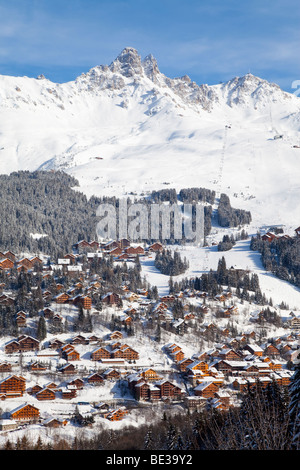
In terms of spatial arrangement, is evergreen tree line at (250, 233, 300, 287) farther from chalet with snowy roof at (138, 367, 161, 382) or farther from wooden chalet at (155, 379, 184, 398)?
wooden chalet at (155, 379, 184, 398)

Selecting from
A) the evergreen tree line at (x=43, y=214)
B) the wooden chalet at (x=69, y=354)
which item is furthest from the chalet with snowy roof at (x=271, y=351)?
the evergreen tree line at (x=43, y=214)

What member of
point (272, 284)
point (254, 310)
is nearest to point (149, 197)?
point (272, 284)

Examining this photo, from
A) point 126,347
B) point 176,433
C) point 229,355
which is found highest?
point 176,433

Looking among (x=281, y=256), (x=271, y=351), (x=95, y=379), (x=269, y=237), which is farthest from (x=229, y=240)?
(x=95, y=379)

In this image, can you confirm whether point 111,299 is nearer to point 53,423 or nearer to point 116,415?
point 116,415

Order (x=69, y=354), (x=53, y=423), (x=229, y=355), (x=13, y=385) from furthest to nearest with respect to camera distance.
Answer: (x=229, y=355)
(x=69, y=354)
(x=13, y=385)
(x=53, y=423)

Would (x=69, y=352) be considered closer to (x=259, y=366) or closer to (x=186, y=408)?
(x=186, y=408)

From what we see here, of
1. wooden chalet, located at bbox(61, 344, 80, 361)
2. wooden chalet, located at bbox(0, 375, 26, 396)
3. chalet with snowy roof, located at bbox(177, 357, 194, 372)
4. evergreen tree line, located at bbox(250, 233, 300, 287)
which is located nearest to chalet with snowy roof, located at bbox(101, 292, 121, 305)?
wooden chalet, located at bbox(61, 344, 80, 361)
